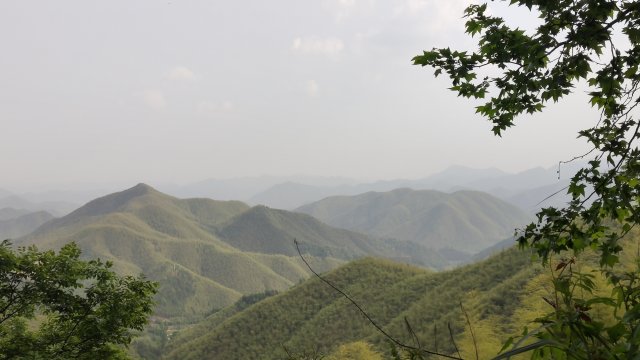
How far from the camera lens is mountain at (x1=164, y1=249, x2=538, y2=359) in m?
40.7

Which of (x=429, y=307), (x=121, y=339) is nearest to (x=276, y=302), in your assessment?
(x=429, y=307)

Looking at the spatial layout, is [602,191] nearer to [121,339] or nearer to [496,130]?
[496,130]

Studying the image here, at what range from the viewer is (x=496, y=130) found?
16.2ft

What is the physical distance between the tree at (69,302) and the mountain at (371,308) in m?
26.9

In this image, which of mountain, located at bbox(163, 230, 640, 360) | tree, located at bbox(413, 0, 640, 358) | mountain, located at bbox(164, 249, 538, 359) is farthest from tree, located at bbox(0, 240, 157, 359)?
mountain, located at bbox(164, 249, 538, 359)

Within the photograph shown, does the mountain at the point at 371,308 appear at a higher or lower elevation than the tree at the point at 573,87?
lower

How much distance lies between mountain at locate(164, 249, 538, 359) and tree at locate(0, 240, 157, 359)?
1058 inches

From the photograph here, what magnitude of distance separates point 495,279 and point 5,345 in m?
48.3

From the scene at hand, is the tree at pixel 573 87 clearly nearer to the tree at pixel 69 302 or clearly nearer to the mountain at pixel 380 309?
the tree at pixel 69 302

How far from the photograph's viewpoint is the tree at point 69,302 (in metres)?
11.1

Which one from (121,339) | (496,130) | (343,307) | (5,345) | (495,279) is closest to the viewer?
(496,130)

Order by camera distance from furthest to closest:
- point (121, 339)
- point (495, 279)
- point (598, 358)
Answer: point (495, 279) < point (121, 339) < point (598, 358)

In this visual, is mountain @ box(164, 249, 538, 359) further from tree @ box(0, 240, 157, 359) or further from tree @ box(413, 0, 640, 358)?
tree @ box(413, 0, 640, 358)

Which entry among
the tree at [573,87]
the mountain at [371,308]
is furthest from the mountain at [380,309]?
the tree at [573,87]
